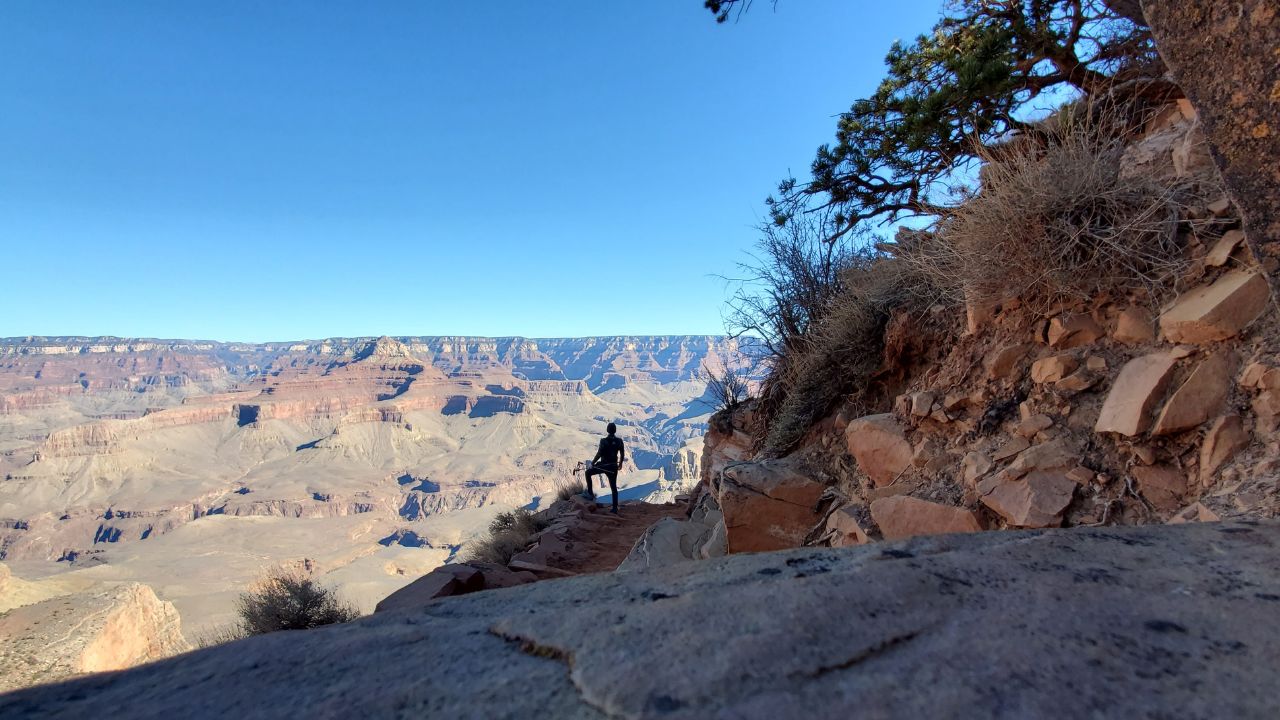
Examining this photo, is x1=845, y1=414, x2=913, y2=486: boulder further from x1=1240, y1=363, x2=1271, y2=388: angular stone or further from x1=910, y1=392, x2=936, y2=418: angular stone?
x1=1240, y1=363, x2=1271, y2=388: angular stone

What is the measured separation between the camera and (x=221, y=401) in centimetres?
11712

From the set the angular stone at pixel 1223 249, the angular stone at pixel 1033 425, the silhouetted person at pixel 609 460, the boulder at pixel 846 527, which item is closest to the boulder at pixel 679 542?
the boulder at pixel 846 527

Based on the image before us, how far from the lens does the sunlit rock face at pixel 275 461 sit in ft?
208

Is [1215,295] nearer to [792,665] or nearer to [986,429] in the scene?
[986,429]

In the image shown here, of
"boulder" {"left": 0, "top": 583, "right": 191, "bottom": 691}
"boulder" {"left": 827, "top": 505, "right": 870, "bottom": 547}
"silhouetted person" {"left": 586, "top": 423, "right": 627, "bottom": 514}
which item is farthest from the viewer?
"silhouetted person" {"left": 586, "top": 423, "right": 627, "bottom": 514}

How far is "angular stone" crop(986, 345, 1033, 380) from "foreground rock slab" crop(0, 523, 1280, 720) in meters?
2.09

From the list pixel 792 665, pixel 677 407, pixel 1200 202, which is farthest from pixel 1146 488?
pixel 677 407

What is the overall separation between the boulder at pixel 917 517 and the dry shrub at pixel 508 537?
5174 millimetres

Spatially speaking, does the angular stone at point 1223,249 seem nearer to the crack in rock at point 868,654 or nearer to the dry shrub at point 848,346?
the dry shrub at point 848,346

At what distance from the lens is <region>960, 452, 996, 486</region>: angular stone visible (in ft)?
10.0

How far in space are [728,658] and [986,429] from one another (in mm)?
3106

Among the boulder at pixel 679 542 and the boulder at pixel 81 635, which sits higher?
the boulder at pixel 679 542

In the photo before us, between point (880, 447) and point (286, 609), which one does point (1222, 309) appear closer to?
point (880, 447)

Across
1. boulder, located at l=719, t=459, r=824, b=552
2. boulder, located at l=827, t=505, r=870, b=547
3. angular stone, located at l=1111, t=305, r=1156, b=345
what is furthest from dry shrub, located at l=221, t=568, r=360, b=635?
angular stone, located at l=1111, t=305, r=1156, b=345
